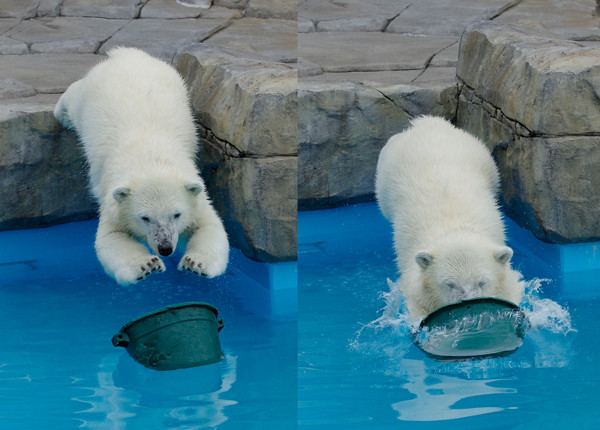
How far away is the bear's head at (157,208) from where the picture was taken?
141 inches

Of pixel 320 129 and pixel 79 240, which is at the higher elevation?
pixel 320 129

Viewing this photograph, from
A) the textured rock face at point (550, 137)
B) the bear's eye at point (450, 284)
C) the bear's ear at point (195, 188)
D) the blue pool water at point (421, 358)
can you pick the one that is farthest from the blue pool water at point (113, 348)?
the textured rock face at point (550, 137)

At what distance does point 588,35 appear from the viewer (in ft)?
20.9

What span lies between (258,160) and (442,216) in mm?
839

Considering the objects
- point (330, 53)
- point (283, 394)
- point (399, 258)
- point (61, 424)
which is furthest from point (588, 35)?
point (61, 424)

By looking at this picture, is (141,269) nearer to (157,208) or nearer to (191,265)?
(191,265)

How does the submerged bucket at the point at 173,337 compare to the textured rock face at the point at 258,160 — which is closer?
the submerged bucket at the point at 173,337

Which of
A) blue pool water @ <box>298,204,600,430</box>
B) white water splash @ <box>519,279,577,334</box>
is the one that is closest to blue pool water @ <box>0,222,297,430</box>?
blue pool water @ <box>298,204,600,430</box>

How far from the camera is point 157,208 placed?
361cm

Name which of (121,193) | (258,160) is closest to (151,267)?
(121,193)

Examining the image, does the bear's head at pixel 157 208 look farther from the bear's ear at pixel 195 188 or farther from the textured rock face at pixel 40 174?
the textured rock face at pixel 40 174

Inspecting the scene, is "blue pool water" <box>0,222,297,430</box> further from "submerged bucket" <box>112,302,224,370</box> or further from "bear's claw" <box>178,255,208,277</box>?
"bear's claw" <box>178,255,208,277</box>

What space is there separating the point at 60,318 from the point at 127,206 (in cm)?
61

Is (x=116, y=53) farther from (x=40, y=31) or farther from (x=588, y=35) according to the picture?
(x=588, y=35)
